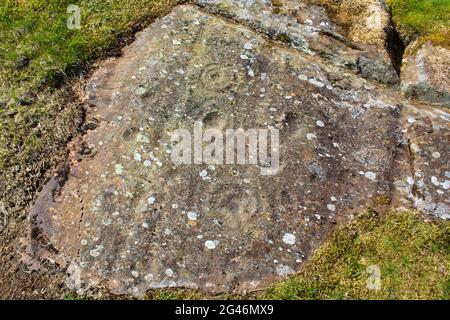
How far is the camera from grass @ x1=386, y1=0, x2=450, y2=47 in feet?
38.7

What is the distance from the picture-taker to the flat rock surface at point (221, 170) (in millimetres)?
7535

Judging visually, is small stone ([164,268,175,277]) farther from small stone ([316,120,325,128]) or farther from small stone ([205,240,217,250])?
small stone ([316,120,325,128])

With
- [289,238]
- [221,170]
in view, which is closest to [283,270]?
[289,238]

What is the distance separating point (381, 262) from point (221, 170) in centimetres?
293

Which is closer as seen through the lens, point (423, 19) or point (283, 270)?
point (283, 270)

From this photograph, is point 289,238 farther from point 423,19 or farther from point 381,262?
point 423,19

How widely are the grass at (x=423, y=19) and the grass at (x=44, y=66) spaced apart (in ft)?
18.0

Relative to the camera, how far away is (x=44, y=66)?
33.0ft

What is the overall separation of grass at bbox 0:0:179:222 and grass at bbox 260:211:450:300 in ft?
14.9

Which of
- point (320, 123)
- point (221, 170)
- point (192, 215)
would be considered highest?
point (320, 123)

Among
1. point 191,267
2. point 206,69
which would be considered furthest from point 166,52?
point 191,267

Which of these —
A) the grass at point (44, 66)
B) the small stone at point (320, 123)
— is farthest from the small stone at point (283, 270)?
the grass at point (44, 66)

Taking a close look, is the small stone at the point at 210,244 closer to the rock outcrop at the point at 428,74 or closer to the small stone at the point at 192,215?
the small stone at the point at 192,215
